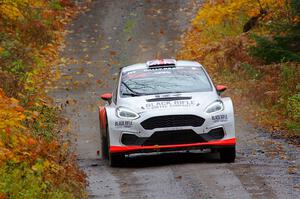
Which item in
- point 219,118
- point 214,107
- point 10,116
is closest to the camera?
point 10,116

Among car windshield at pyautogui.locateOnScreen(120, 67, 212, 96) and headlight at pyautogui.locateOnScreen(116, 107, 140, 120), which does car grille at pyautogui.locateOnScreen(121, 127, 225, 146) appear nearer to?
headlight at pyautogui.locateOnScreen(116, 107, 140, 120)

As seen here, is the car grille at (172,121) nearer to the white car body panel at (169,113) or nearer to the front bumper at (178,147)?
the white car body panel at (169,113)

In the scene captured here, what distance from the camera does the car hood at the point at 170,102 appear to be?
45.0 ft

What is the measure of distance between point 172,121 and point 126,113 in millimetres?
791

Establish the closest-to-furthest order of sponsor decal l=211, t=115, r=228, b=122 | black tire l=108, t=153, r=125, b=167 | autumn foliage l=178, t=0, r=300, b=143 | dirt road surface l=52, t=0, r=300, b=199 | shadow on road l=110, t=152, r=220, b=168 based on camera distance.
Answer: dirt road surface l=52, t=0, r=300, b=199
sponsor decal l=211, t=115, r=228, b=122
black tire l=108, t=153, r=125, b=167
shadow on road l=110, t=152, r=220, b=168
autumn foliage l=178, t=0, r=300, b=143

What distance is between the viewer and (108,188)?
11766 mm

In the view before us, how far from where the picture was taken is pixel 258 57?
937 inches

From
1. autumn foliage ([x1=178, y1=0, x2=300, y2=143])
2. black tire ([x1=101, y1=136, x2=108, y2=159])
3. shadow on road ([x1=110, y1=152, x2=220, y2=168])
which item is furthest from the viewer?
autumn foliage ([x1=178, y1=0, x2=300, y2=143])

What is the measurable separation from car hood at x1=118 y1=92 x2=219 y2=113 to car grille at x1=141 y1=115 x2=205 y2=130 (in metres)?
0.14

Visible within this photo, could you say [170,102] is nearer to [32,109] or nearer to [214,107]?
[214,107]

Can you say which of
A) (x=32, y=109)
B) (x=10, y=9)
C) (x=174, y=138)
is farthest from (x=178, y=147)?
(x=10, y=9)

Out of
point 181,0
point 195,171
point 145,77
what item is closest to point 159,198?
point 195,171

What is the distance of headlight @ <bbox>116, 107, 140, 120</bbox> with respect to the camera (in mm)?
13719

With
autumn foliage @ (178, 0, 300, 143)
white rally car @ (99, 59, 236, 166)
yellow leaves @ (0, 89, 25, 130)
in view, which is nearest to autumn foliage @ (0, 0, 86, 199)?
yellow leaves @ (0, 89, 25, 130)
